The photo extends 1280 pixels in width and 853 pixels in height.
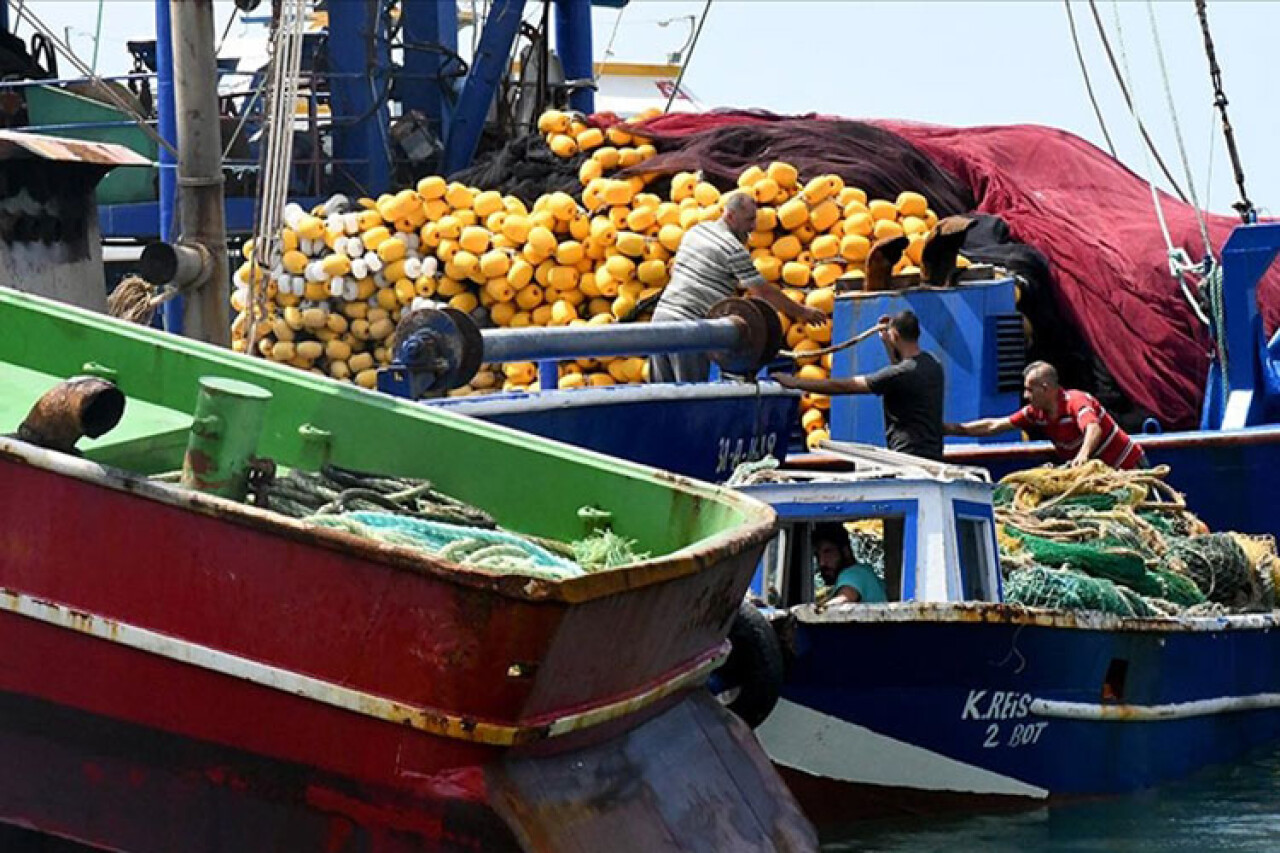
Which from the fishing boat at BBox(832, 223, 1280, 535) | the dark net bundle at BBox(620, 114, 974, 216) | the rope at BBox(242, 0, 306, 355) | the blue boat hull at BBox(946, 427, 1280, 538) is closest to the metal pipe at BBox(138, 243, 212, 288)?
the rope at BBox(242, 0, 306, 355)

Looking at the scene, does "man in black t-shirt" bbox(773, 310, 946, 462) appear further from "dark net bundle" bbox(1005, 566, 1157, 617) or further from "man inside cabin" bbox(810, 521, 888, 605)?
"man inside cabin" bbox(810, 521, 888, 605)

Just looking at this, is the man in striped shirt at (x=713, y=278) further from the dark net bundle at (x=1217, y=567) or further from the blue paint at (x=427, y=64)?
the blue paint at (x=427, y=64)

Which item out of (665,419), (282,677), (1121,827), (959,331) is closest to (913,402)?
(665,419)

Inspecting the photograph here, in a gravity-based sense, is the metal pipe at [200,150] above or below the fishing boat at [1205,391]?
above

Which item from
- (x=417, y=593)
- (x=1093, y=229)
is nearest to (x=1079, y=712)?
(x=417, y=593)

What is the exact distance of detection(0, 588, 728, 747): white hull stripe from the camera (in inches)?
229

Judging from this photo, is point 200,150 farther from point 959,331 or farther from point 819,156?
point 819,156

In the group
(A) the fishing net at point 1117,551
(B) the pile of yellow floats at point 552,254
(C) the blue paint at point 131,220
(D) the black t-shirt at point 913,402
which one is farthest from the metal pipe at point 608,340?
(C) the blue paint at point 131,220

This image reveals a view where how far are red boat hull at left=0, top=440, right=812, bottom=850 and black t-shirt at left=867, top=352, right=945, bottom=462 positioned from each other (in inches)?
212

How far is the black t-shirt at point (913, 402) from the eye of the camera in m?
11.3

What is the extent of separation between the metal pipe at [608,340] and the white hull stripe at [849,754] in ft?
8.00

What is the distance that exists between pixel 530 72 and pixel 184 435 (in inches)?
549

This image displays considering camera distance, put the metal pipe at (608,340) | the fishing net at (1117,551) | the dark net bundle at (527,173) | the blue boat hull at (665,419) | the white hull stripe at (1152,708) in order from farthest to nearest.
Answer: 1. the dark net bundle at (527,173)
2. the blue boat hull at (665,419)
3. the metal pipe at (608,340)
4. the fishing net at (1117,551)
5. the white hull stripe at (1152,708)

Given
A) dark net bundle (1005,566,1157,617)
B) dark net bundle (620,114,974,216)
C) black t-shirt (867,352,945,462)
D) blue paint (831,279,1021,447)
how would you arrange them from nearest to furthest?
dark net bundle (1005,566,1157,617), black t-shirt (867,352,945,462), blue paint (831,279,1021,447), dark net bundle (620,114,974,216)
